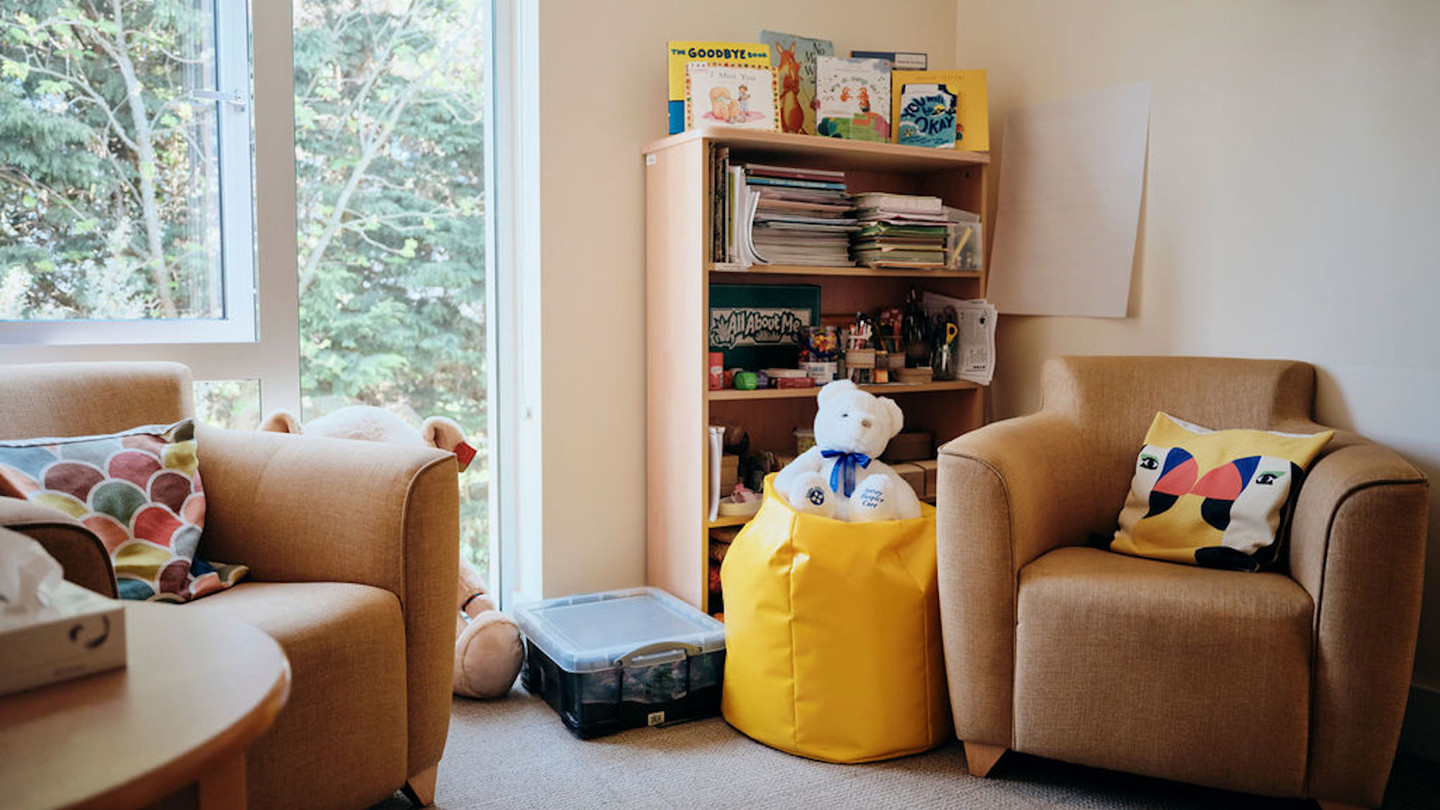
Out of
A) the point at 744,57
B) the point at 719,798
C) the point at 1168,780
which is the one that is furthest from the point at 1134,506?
the point at 744,57

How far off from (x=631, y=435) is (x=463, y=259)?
65 cm

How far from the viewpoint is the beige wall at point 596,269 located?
256 cm

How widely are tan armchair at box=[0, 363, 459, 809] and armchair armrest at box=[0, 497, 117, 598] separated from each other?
25 centimetres

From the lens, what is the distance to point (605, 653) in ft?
7.06

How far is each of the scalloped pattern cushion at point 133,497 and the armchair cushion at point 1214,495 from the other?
5.68ft

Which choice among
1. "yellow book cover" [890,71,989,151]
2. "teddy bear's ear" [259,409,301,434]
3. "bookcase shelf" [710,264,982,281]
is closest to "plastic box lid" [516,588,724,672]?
"teddy bear's ear" [259,409,301,434]

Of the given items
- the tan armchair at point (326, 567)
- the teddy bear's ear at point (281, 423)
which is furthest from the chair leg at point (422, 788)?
the teddy bear's ear at point (281, 423)

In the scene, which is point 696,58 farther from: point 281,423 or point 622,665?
point 622,665

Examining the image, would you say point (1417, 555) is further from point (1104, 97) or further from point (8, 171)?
point (8, 171)

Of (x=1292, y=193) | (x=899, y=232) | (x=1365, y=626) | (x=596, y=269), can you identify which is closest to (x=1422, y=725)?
(x=1365, y=626)

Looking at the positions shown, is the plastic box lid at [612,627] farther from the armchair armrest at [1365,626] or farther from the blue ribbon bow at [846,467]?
the armchair armrest at [1365,626]

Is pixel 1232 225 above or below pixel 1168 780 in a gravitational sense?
above

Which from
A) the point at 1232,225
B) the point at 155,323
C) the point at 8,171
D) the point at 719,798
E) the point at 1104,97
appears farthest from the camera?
the point at 1104,97

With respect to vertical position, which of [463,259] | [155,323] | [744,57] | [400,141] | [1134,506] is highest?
[744,57]
